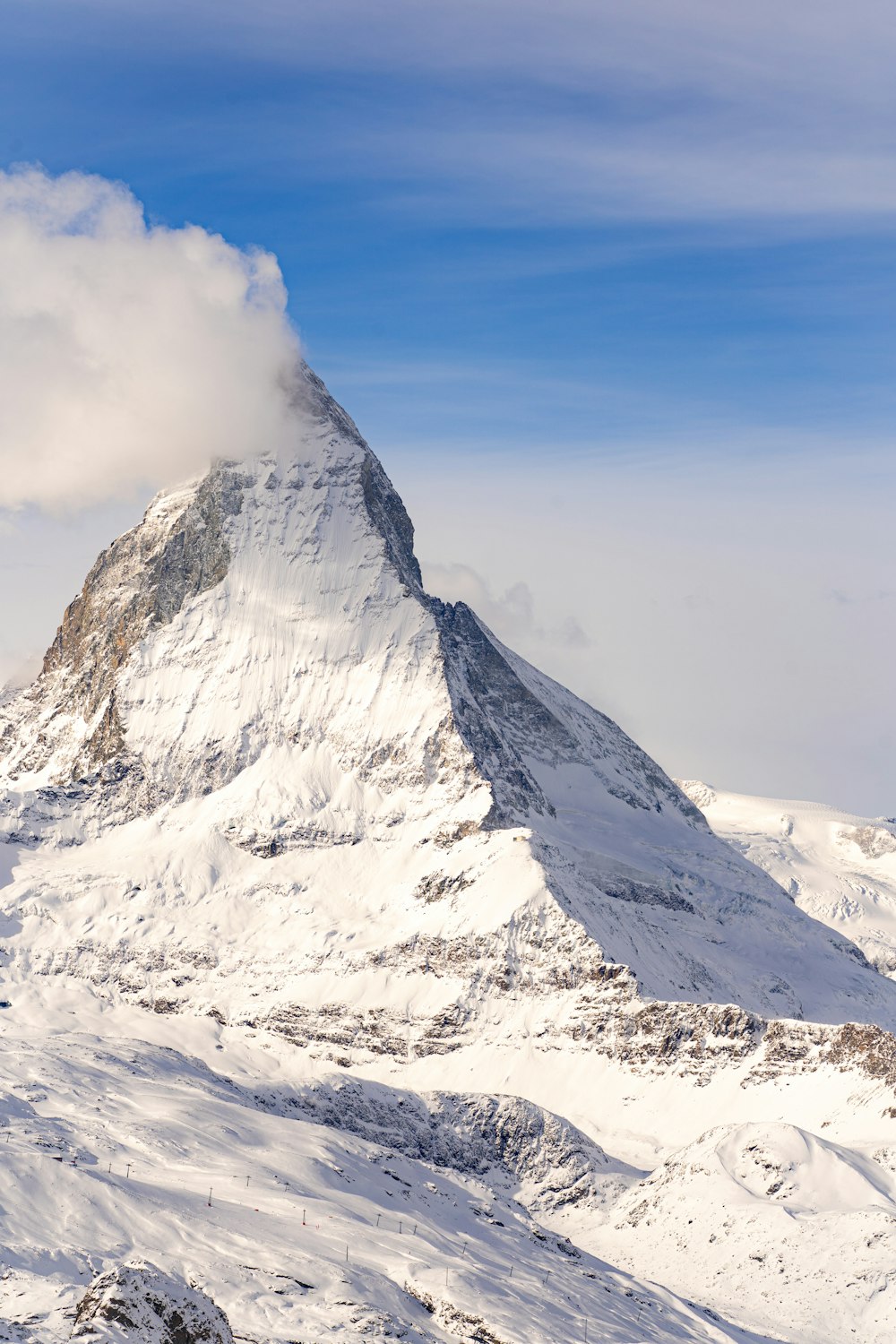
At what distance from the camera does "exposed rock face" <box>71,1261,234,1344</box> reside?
249ft

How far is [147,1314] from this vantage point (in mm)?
75875

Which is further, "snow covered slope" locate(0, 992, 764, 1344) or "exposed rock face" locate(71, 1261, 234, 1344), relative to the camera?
"snow covered slope" locate(0, 992, 764, 1344)

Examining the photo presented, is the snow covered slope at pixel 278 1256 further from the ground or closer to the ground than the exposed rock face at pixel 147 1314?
closer to the ground

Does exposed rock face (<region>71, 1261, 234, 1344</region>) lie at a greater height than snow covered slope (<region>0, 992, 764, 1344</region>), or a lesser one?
greater

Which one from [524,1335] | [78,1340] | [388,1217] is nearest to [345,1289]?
[524,1335]

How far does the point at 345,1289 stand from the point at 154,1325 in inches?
2650

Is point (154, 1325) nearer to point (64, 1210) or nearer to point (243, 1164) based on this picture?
point (64, 1210)

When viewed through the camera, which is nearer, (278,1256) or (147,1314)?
(147,1314)

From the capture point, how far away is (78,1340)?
76125 millimetres

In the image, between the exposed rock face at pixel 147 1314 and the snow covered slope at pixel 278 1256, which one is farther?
the snow covered slope at pixel 278 1256

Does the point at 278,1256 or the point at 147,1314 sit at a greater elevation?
the point at 147,1314

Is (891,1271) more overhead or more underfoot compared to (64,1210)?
more overhead

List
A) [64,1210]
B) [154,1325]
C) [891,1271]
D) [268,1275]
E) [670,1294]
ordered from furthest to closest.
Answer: [891,1271]
[670,1294]
[64,1210]
[268,1275]
[154,1325]

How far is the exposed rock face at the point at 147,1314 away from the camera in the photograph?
249 feet
